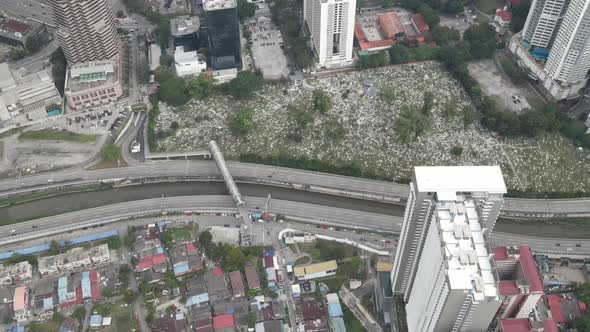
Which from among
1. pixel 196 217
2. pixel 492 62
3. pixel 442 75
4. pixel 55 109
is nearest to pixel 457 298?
pixel 196 217

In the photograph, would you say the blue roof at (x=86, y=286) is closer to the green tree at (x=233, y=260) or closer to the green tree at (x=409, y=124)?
the green tree at (x=233, y=260)

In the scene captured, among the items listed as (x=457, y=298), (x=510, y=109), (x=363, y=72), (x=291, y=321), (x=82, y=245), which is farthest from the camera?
(x=363, y=72)

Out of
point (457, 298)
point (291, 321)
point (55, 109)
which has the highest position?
point (457, 298)

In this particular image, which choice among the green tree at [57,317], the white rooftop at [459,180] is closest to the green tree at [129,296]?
the green tree at [57,317]

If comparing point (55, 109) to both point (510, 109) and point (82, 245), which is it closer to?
point (82, 245)

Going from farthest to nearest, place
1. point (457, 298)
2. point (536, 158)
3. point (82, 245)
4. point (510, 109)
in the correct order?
point (510, 109) < point (536, 158) < point (82, 245) < point (457, 298)

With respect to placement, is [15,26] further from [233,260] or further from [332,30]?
[233,260]
